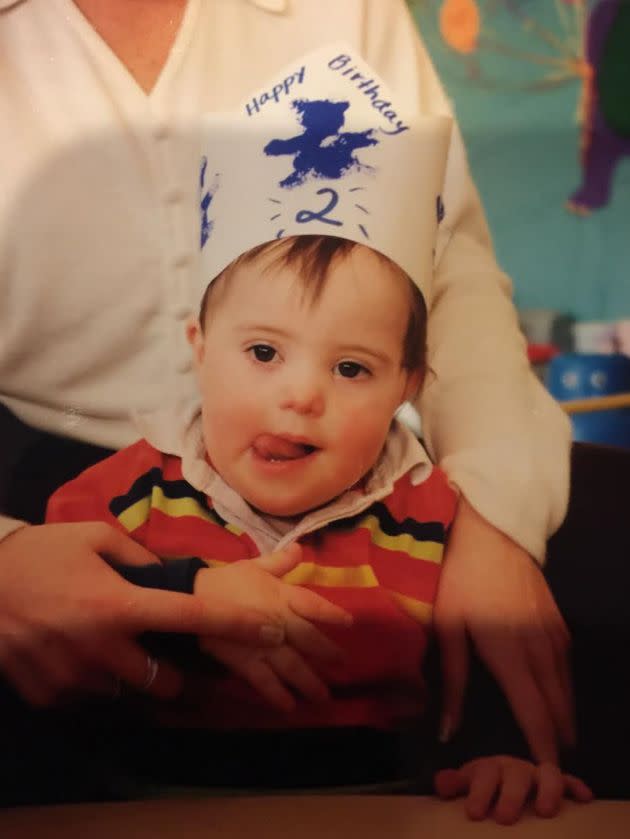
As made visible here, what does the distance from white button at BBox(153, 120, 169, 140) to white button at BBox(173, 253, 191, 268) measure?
0.06 metres

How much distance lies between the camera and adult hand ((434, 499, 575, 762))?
1.31 feet

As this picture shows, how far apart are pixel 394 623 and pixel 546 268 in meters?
0.21

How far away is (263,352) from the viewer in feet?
1.26

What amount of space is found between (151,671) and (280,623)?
61mm

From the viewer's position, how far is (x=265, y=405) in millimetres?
382

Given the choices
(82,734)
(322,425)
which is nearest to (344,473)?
(322,425)

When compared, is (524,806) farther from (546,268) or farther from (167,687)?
(546,268)

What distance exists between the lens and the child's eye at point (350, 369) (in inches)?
15.1

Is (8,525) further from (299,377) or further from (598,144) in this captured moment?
(598,144)

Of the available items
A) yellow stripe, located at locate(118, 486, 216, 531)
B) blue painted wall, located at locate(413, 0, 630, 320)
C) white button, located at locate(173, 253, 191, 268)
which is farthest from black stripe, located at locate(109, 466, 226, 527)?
blue painted wall, located at locate(413, 0, 630, 320)

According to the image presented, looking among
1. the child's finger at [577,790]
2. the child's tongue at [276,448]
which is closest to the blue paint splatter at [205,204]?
the child's tongue at [276,448]

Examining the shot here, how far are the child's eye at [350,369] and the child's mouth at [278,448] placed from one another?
36mm

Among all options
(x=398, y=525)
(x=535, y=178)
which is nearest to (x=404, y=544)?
(x=398, y=525)

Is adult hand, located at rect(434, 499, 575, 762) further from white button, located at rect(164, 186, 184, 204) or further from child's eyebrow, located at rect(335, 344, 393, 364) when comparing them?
white button, located at rect(164, 186, 184, 204)
